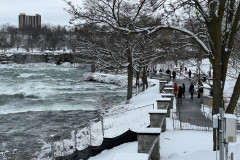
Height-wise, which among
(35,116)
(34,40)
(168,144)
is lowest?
(35,116)

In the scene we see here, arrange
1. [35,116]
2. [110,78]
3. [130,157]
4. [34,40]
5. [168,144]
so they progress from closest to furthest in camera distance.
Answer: [130,157], [168,144], [35,116], [110,78], [34,40]

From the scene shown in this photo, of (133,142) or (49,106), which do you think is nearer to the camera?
(133,142)

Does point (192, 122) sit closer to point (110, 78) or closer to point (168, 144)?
point (168, 144)

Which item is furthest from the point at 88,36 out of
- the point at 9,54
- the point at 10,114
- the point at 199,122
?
the point at 9,54

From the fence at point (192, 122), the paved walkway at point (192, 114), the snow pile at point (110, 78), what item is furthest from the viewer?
the snow pile at point (110, 78)

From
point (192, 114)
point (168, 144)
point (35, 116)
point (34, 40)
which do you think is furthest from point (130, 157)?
point (34, 40)

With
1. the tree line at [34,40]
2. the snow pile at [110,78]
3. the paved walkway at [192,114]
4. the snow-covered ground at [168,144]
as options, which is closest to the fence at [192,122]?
the paved walkway at [192,114]

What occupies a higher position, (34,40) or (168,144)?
(34,40)

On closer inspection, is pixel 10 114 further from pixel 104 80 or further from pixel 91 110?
pixel 104 80

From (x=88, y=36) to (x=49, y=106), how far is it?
713cm

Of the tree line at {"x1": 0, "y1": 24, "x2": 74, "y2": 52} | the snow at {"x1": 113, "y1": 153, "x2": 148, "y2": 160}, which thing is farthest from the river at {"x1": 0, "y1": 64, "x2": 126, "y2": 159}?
the tree line at {"x1": 0, "y1": 24, "x2": 74, "y2": 52}

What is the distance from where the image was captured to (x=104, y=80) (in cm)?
5453

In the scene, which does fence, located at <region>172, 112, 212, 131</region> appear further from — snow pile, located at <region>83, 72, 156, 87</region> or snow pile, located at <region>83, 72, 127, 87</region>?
snow pile, located at <region>83, 72, 127, 87</region>

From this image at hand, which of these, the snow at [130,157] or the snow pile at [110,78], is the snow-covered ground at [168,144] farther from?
the snow pile at [110,78]
